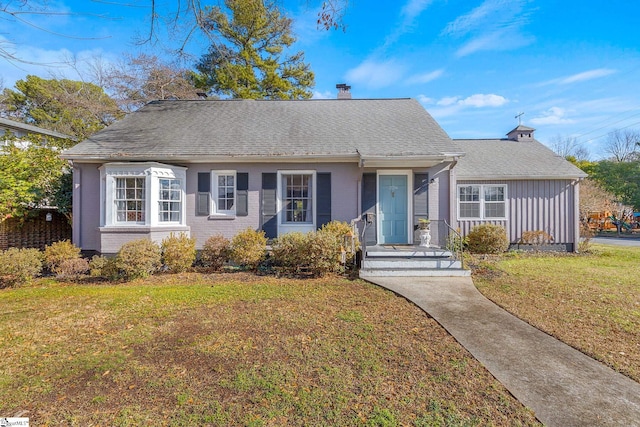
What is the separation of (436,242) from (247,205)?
627 centimetres

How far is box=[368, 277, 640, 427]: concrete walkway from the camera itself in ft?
8.13

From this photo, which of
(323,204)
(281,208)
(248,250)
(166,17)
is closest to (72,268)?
(248,250)

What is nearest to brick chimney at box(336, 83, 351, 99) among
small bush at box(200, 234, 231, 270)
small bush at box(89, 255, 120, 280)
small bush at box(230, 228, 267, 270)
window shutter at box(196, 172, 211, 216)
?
window shutter at box(196, 172, 211, 216)

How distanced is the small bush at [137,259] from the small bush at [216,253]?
1199mm

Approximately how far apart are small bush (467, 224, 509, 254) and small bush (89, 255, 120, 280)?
439 inches

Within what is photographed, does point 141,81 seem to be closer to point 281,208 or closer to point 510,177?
point 281,208

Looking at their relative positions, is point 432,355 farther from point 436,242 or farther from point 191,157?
point 191,157

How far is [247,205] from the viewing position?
9.23 metres

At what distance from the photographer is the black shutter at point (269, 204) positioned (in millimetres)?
9195

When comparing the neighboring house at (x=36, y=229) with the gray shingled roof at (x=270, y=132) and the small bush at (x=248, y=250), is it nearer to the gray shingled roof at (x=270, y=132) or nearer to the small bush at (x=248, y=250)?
the gray shingled roof at (x=270, y=132)

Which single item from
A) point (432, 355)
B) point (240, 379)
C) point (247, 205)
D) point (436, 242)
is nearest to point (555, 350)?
point (432, 355)

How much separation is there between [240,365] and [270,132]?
27.8 ft

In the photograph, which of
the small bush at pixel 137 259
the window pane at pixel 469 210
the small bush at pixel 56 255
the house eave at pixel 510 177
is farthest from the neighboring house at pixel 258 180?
the window pane at pixel 469 210

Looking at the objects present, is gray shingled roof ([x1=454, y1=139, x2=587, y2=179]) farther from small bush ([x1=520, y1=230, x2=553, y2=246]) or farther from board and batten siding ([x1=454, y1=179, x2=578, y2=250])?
small bush ([x1=520, y1=230, x2=553, y2=246])
